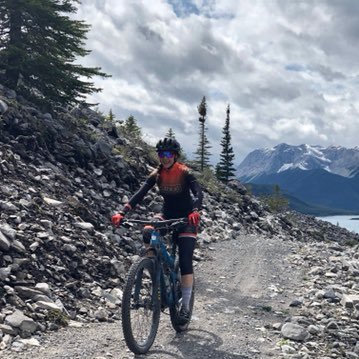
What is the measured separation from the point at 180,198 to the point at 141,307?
7.62 ft

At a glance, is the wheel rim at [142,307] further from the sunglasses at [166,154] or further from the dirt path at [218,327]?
the sunglasses at [166,154]

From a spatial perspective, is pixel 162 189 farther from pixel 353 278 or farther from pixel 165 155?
pixel 353 278

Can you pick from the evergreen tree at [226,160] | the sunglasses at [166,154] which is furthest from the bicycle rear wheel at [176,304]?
the evergreen tree at [226,160]

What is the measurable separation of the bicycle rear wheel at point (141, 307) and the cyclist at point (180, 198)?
94 centimetres

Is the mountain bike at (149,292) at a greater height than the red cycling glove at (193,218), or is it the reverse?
the red cycling glove at (193,218)

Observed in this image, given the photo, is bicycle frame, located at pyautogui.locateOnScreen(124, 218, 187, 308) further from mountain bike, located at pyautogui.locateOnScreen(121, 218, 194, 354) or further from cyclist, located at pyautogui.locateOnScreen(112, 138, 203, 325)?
cyclist, located at pyautogui.locateOnScreen(112, 138, 203, 325)

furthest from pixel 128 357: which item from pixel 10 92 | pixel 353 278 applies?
pixel 10 92

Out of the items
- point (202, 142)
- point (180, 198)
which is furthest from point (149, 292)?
point (202, 142)

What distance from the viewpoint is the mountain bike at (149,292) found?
21.0 ft

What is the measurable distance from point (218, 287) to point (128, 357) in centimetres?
709

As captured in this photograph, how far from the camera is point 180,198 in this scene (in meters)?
8.20

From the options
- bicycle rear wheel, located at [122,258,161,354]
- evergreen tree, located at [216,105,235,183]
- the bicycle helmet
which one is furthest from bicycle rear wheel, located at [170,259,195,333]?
evergreen tree, located at [216,105,235,183]

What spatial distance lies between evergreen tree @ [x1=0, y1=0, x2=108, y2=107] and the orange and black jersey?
15165 millimetres

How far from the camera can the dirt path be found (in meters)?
6.98
